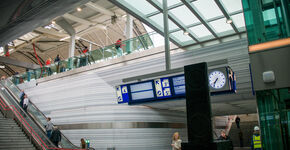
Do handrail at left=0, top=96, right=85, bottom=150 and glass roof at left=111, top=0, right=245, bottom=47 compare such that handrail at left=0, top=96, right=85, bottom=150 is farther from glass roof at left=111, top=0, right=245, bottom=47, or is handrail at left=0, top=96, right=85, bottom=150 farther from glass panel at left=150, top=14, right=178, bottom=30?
glass panel at left=150, top=14, right=178, bottom=30

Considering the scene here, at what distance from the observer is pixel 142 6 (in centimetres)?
992

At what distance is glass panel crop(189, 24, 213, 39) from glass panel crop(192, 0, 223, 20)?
2.28 feet

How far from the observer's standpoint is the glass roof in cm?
971

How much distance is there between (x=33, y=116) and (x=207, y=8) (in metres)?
14.0

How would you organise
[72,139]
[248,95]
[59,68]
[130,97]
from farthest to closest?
[59,68] → [72,139] → [248,95] → [130,97]

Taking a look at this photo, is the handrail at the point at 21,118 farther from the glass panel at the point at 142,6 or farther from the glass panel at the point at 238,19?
the glass panel at the point at 238,19

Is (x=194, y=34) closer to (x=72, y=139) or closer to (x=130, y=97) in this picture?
(x=130, y=97)

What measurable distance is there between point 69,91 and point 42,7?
42.5ft

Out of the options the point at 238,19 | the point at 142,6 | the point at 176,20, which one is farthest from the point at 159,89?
A: the point at 238,19

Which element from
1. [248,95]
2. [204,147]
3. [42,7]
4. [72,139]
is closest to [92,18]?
[72,139]

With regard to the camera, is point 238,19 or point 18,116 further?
point 18,116

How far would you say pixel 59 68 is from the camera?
20406mm

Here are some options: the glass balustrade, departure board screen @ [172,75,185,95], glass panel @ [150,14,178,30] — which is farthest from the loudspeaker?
the glass balustrade

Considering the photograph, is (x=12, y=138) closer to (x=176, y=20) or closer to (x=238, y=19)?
(x=176, y=20)
